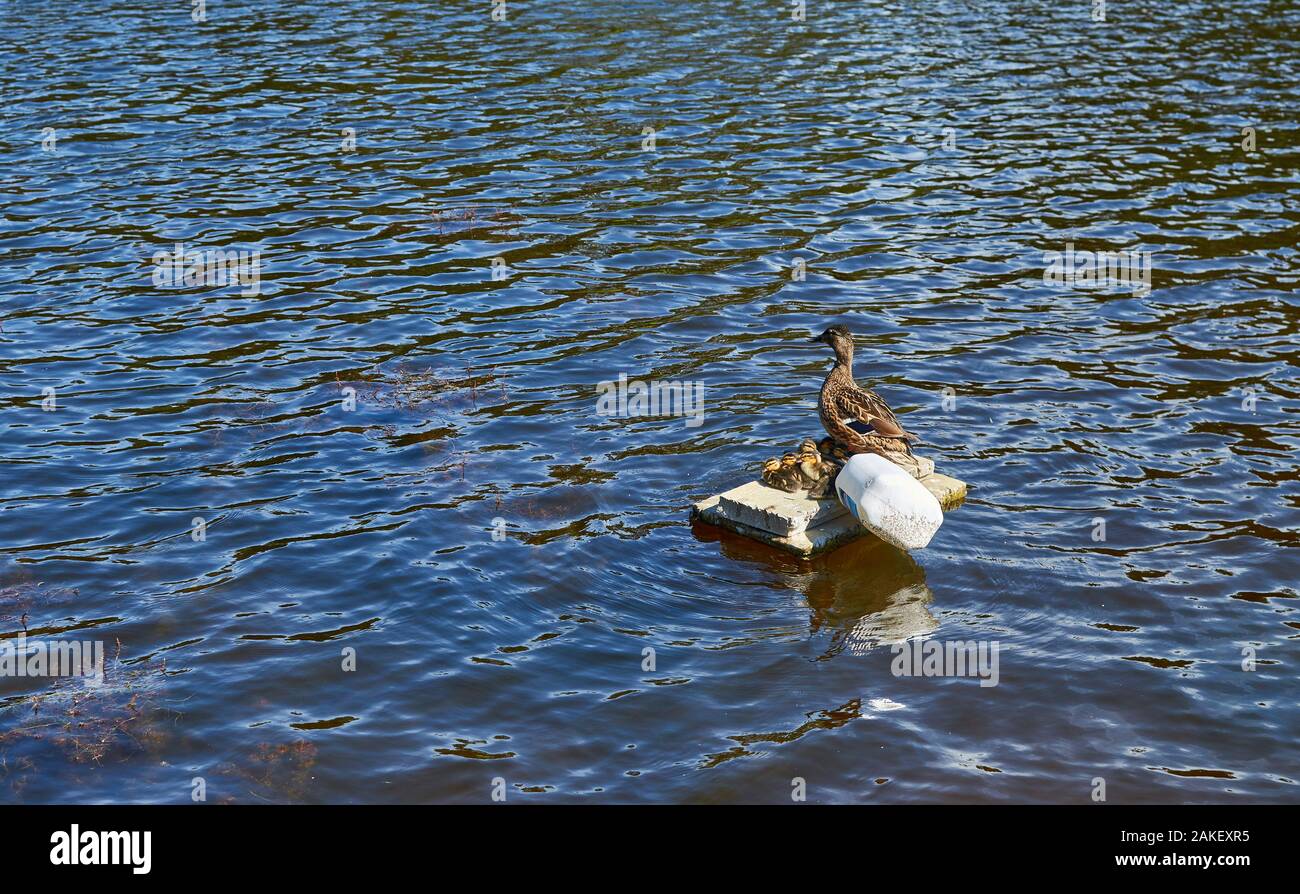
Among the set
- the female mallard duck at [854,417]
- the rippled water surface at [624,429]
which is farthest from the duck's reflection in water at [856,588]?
the female mallard duck at [854,417]

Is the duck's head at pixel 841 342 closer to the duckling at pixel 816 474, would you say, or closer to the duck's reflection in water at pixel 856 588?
the duckling at pixel 816 474

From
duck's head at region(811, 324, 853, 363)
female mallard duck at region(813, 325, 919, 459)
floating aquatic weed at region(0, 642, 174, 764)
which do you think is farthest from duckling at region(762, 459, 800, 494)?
floating aquatic weed at region(0, 642, 174, 764)

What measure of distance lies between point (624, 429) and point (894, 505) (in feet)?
15.0

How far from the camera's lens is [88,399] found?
1683 cm

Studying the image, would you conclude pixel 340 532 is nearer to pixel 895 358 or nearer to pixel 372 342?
pixel 372 342

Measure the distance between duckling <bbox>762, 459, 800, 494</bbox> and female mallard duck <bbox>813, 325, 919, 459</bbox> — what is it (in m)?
0.58

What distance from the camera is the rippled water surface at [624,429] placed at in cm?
1088

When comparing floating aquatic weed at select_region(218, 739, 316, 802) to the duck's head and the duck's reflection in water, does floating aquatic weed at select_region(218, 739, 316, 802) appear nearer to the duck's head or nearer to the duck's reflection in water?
the duck's reflection in water

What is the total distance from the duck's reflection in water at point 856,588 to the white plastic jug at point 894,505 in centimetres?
48

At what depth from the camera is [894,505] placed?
12391 millimetres

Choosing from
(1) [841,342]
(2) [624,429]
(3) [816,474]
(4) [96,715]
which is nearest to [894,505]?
(3) [816,474]

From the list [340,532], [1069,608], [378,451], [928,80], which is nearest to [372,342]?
[378,451]

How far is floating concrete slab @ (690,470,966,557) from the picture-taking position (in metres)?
13.2
